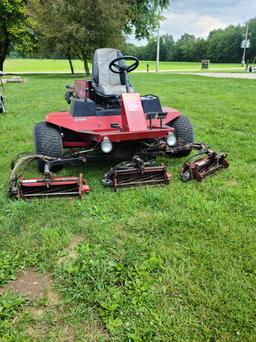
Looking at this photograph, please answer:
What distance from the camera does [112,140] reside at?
3.38 meters

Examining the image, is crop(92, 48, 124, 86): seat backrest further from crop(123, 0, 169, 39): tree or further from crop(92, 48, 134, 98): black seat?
crop(123, 0, 169, 39): tree

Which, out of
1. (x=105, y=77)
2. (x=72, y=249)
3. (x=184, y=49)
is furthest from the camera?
(x=184, y=49)

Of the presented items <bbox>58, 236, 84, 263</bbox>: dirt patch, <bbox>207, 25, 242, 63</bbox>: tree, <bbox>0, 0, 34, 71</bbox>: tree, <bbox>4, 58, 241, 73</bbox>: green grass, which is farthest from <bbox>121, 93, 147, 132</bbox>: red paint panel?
<bbox>207, 25, 242, 63</bbox>: tree

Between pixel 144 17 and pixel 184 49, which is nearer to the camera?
pixel 144 17

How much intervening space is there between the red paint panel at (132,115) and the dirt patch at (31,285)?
5.94ft

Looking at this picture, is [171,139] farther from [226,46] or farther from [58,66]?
[226,46]

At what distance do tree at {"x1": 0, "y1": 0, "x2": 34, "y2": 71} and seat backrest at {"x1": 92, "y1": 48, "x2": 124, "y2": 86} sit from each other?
22460mm

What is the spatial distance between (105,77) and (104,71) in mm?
96

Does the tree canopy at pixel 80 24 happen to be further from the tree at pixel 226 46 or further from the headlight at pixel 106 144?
the tree at pixel 226 46

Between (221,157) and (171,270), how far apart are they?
2.14 metres

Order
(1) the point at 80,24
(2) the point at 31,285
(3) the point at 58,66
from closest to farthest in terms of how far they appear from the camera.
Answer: (2) the point at 31,285, (1) the point at 80,24, (3) the point at 58,66

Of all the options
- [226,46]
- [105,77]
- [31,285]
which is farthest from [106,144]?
[226,46]

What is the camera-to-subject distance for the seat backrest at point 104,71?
4.72 m

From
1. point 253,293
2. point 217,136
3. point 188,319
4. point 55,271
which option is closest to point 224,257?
point 253,293
